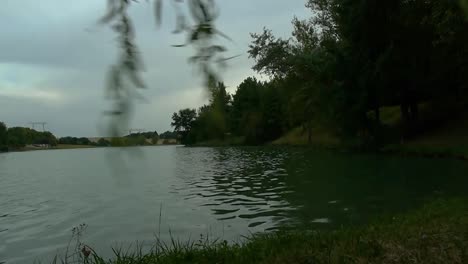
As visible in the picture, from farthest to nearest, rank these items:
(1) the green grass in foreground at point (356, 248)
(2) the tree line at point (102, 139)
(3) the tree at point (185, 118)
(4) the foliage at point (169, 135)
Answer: (1) the green grass in foreground at point (356, 248), (4) the foliage at point (169, 135), (3) the tree at point (185, 118), (2) the tree line at point (102, 139)

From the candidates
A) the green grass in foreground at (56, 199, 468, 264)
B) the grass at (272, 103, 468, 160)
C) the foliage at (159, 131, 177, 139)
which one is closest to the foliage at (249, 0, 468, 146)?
the grass at (272, 103, 468, 160)

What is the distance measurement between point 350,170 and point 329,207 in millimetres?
12392

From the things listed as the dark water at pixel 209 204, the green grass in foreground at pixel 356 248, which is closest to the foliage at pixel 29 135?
the dark water at pixel 209 204

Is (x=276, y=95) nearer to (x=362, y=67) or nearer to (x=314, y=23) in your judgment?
(x=362, y=67)

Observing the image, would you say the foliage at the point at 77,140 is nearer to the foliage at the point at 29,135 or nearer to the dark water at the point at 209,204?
the foliage at the point at 29,135

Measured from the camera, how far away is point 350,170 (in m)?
25.9

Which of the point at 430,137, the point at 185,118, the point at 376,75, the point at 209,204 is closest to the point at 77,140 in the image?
the point at 185,118

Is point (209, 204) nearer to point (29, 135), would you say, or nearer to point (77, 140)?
point (29, 135)

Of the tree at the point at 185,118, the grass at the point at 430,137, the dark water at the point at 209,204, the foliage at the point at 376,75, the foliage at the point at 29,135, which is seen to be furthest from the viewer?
the foliage at the point at 376,75

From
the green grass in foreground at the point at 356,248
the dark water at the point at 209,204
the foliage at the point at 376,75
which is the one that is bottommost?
the dark water at the point at 209,204

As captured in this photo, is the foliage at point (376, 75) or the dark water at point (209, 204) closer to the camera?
the dark water at point (209, 204)

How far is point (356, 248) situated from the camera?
649 centimetres

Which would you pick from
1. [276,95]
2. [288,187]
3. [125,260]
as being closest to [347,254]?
[125,260]

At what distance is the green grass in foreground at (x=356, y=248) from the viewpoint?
232 inches
